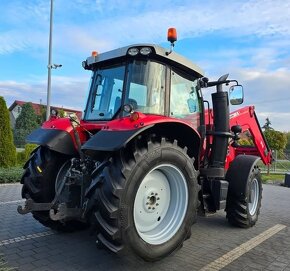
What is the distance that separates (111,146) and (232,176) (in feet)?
9.77

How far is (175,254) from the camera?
454 cm

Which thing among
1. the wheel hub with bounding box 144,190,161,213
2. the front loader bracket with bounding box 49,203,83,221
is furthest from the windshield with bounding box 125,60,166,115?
the front loader bracket with bounding box 49,203,83,221

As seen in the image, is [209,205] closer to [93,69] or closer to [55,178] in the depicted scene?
[55,178]

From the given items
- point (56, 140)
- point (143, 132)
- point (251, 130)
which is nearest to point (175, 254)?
point (143, 132)

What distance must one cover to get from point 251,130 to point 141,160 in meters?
4.09

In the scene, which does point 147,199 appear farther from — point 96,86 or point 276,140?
point 276,140

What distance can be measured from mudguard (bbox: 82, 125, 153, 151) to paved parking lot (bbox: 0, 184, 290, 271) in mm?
1395

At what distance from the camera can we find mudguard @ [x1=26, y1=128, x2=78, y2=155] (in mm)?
4656

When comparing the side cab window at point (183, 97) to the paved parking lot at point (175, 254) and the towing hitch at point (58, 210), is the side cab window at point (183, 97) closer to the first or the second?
the towing hitch at point (58, 210)

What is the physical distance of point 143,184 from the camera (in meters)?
3.98

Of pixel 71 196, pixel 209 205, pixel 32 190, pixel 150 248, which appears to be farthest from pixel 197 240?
pixel 32 190

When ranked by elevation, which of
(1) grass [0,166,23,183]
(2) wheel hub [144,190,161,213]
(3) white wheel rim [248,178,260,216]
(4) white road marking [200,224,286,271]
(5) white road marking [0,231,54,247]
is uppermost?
(2) wheel hub [144,190,161,213]

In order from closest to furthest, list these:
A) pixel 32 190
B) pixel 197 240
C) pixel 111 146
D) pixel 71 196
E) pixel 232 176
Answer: pixel 111 146 < pixel 71 196 < pixel 32 190 < pixel 197 240 < pixel 232 176

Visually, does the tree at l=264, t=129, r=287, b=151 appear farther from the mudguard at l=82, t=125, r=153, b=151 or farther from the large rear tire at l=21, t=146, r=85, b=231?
the mudguard at l=82, t=125, r=153, b=151
